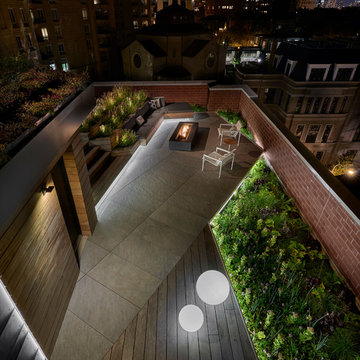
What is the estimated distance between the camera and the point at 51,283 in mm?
4180

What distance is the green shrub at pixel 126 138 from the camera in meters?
9.03

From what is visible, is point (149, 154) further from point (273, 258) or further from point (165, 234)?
point (273, 258)

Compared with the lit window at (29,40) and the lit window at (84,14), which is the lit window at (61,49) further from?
the lit window at (84,14)

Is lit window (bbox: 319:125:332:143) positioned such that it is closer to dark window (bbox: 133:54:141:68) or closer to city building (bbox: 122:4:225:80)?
city building (bbox: 122:4:225:80)

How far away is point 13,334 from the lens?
3119 millimetres

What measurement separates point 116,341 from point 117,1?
4310 cm

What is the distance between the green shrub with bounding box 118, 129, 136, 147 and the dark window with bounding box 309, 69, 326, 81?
22369 millimetres

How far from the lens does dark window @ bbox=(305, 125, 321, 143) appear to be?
26711 millimetres

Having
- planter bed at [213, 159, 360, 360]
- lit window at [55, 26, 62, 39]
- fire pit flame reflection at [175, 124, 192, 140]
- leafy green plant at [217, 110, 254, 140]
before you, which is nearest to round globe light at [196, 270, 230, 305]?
planter bed at [213, 159, 360, 360]

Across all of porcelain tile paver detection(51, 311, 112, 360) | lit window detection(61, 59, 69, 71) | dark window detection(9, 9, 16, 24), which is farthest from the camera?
lit window detection(61, 59, 69, 71)

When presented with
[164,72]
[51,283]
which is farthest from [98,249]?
[164,72]

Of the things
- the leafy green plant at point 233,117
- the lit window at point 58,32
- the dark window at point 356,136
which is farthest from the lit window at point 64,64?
the dark window at point 356,136

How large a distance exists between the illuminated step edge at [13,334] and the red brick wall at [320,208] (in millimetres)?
5742

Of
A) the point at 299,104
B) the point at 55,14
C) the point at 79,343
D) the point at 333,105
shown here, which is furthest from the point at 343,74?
the point at 55,14
